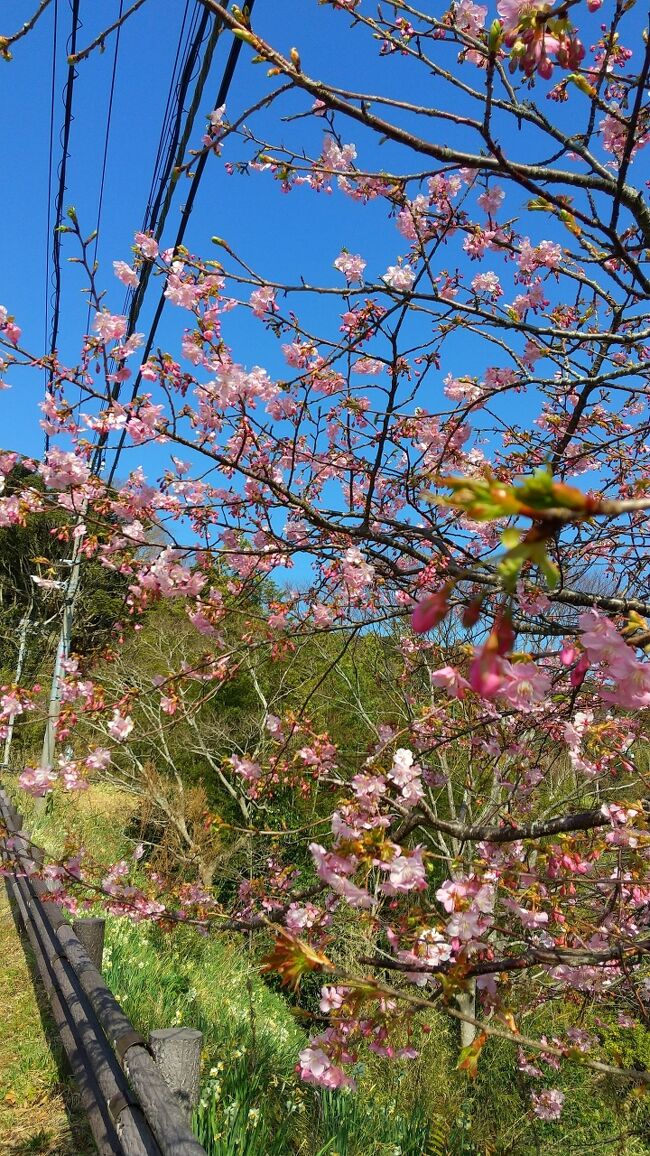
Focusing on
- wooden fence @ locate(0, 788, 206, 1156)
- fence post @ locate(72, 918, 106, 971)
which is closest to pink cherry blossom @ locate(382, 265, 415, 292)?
wooden fence @ locate(0, 788, 206, 1156)

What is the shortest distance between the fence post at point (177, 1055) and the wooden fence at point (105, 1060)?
0.03 metres

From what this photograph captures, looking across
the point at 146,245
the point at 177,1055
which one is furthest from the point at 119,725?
the point at 146,245

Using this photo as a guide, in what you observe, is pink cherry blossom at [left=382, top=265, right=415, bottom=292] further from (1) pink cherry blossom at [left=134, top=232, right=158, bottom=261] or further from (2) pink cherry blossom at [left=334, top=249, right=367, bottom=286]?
(1) pink cherry blossom at [left=134, top=232, right=158, bottom=261]

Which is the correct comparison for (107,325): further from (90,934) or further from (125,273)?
(90,934)

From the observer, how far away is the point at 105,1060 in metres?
2.72

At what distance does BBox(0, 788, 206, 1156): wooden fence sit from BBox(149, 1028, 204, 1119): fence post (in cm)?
3

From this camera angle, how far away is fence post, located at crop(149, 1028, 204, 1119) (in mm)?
2543

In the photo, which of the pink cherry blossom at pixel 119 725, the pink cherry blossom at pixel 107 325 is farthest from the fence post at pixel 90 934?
the pink cherry blossom at pixel 107 325

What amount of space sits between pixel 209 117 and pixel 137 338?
85cm

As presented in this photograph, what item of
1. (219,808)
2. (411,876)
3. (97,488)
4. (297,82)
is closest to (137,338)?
(97,488)

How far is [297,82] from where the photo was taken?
1534 mm

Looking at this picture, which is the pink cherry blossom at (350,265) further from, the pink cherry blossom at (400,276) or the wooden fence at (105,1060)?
the wooden fence at (105,1060)

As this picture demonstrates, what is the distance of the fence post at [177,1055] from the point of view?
254cm

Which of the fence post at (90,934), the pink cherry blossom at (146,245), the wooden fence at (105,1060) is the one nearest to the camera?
the wooden fence at (105,1060)
